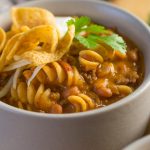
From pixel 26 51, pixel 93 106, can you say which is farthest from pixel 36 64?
pixel 93 106

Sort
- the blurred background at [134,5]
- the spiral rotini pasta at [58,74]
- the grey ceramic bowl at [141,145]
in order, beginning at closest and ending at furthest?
the grey ceramic bowl at [141,145], the spiral rotini pasta at [58,74], the blurred background at [134,5]

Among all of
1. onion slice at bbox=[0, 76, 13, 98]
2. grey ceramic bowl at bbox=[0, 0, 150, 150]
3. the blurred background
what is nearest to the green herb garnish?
grey ceramic bowl at bbox=[0, 0, 150, 150]

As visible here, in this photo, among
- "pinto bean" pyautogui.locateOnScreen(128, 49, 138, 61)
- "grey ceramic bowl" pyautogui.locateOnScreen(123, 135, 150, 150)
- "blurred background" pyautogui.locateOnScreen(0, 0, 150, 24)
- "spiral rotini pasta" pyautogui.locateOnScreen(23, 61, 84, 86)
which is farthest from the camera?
"blurred background" pyautogui.locateOnScreen(0, 0, 150, 24)

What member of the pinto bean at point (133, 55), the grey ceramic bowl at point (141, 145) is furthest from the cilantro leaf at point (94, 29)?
the grey ceramic bowl at point (141, 145)

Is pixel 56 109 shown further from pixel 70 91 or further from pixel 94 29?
pixel 94 29

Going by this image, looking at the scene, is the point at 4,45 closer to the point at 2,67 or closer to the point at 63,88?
the point at 2,67

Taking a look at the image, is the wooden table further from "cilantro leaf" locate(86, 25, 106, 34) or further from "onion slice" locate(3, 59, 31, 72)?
"onion slice" locate(3, 59, 31, 72)

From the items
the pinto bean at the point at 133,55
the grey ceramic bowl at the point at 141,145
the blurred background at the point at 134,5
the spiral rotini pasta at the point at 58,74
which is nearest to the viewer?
the grey ceramic bowl at the point at 141,145

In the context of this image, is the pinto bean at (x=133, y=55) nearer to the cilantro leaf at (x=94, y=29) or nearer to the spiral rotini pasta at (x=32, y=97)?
the cilantro leaf at (x=94, y=29)
